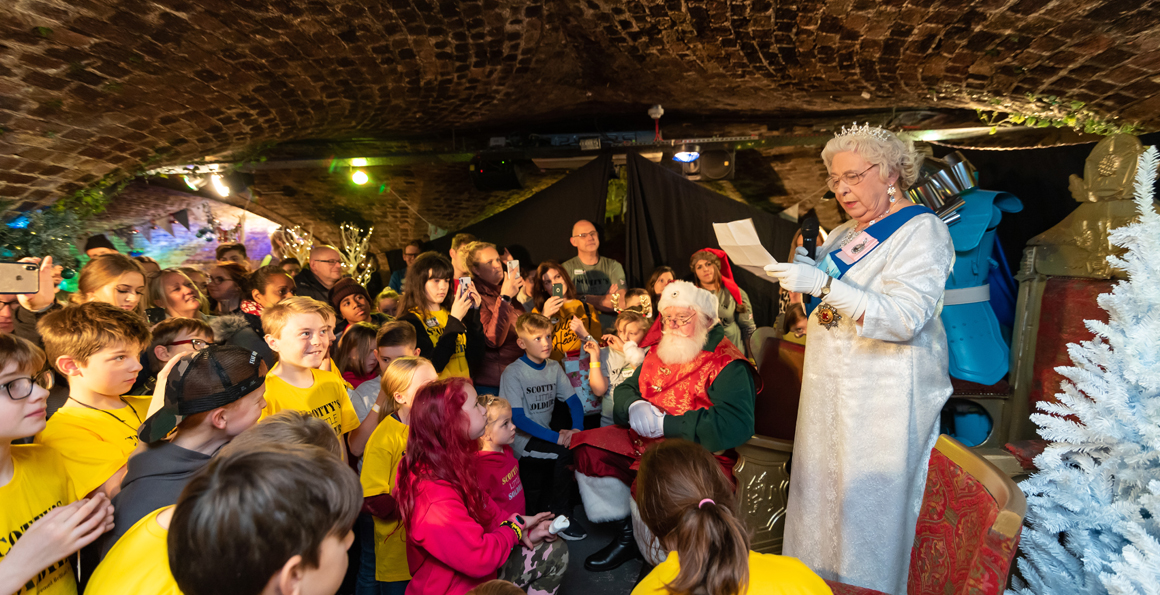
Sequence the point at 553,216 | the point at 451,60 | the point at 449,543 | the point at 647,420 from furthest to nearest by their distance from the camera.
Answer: the point at 553,216 → the point at 451,60 → the point at 647,420 → the point at 449,543

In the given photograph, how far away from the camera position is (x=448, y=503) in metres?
1.86

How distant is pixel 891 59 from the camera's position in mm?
3865

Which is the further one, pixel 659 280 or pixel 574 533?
pixel 659 280

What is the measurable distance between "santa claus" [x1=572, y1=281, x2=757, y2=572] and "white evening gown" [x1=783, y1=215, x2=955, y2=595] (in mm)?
440

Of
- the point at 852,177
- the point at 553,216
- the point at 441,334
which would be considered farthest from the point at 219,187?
the point at 852,177

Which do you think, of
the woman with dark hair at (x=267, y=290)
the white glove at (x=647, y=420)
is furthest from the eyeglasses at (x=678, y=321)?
the woman with dark hair at (x=267, y=290)

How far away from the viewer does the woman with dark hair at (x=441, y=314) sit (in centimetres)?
333

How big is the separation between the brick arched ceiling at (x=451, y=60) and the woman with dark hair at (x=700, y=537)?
288 centimetres

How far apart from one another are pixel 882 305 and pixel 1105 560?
2.76 ft

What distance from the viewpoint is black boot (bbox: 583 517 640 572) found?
2920 millimetres

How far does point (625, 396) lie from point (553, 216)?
2971 millimetres

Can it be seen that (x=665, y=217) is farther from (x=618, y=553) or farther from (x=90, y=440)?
(x=90, y=440)

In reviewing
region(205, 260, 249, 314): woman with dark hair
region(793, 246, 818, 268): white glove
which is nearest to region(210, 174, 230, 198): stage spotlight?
region(205, 260, 249, 314): woman with dark hair

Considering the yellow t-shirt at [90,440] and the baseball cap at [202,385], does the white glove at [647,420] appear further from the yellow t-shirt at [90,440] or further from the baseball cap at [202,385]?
the yellow t-shirt at [90,440]
